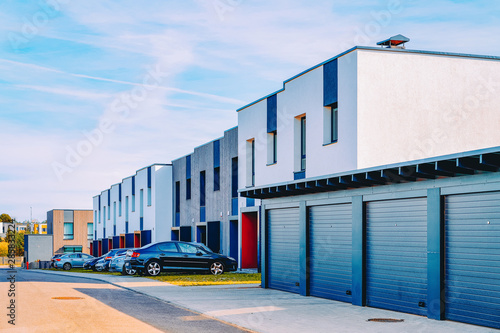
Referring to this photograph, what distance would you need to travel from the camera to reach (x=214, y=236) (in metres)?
34.0

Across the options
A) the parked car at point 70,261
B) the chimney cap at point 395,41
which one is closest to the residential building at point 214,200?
the parked car at point 70,261

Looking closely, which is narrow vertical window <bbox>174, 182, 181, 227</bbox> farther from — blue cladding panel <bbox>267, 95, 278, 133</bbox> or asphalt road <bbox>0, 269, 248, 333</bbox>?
asphalt road <bbox>0, 269, 248, 333</bbox>

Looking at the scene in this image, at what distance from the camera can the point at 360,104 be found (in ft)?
65.9

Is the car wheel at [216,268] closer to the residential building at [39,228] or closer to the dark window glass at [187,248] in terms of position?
the dark window glass at [187,248]

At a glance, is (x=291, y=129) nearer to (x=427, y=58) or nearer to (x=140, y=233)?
(x=427, y=58)

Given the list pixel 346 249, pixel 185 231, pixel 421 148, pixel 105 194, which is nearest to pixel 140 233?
pixel 185 231

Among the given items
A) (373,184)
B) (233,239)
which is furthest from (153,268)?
(373,184)

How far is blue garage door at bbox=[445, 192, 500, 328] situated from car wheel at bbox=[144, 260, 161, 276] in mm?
15749

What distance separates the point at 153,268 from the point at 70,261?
22823mm

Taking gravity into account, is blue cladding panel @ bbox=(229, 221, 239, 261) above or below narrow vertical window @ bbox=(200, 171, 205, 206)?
below

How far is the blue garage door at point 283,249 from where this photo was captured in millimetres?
18172

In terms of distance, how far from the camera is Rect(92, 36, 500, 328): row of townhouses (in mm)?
11961

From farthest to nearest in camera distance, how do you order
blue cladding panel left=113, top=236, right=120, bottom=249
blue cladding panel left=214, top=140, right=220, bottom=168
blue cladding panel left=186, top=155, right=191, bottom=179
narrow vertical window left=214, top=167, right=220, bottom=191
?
blue cladding panel left=113, top=236, right=120, bottom=249 < blue cladding panel left=186, top=155, right=191, bottom=179 < narrow vertical window left=214, top=167, right=220, bottom=191 < blue cladding panel left=214, top=140, right=220, bottom=168

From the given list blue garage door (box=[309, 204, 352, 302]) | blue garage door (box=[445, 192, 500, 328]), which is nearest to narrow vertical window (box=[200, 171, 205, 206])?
blue garage door (box=[309, 204, 352, 302])
